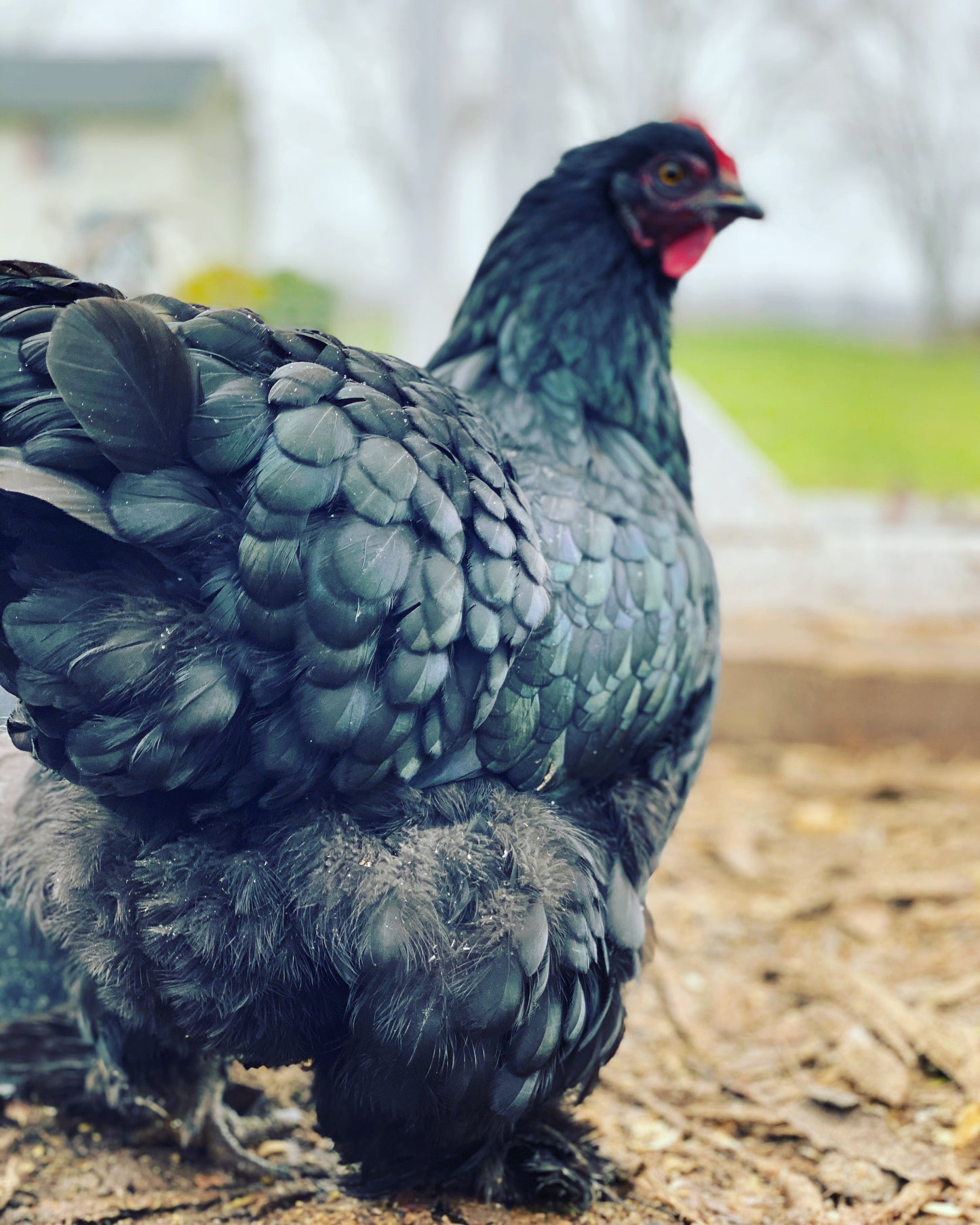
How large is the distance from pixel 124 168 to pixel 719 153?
269 centimetres

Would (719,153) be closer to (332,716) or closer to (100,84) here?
(332,716)

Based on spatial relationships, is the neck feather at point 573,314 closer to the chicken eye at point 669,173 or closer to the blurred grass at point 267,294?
the chicken eye at point 669,173

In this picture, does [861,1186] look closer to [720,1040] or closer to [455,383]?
[720,1040]

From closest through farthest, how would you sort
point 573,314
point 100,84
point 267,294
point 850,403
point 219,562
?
point 219,562, point 573,314, point 267,294, point 100,84, point 850,403

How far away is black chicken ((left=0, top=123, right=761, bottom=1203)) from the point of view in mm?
1292

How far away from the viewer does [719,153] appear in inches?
77.7

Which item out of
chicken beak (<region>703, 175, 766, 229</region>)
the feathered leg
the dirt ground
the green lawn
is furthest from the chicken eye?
the green lawn

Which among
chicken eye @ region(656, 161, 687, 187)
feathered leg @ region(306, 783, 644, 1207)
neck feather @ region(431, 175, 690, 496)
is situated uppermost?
chicken eye @ region(656, 161, 687, 187)

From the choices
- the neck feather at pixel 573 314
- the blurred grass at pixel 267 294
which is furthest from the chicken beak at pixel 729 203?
the blurred grass at pixel 267 294

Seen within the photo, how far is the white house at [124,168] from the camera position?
301cm

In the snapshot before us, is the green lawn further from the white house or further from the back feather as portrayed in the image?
the back feather

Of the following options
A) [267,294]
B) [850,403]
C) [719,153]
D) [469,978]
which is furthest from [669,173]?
[850,403]

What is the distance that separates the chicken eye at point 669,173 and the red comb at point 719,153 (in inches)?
2.8

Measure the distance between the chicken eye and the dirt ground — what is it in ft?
5.30
